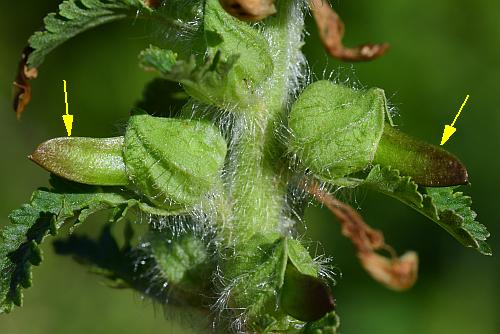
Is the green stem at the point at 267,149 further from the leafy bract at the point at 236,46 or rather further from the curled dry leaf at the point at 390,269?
the curled dry leaf at the point at 390,269

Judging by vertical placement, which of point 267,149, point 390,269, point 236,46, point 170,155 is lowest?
point 390,269

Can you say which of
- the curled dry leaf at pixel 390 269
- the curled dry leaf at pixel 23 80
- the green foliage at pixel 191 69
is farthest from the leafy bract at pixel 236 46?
the curled dry leaf at pixel 390 269

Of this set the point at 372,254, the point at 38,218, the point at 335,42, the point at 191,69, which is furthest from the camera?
the point at 372,254

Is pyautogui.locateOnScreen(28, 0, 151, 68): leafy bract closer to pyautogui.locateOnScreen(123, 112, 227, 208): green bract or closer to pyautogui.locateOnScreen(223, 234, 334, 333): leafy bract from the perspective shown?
pyautogui.locateOnScreen(123, 112, 227, 208): green bract

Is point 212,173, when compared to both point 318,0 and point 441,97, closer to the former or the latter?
point 318,0

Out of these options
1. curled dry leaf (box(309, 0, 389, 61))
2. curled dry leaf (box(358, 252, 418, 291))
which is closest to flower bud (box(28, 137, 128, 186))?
curled dry leaf (box(309, 0, 389, 61))

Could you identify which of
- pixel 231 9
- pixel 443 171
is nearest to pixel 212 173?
pixel 231 9

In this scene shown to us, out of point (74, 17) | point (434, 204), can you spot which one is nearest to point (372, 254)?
point (434, 204)

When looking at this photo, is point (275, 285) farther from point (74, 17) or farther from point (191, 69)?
point (74, 17)
